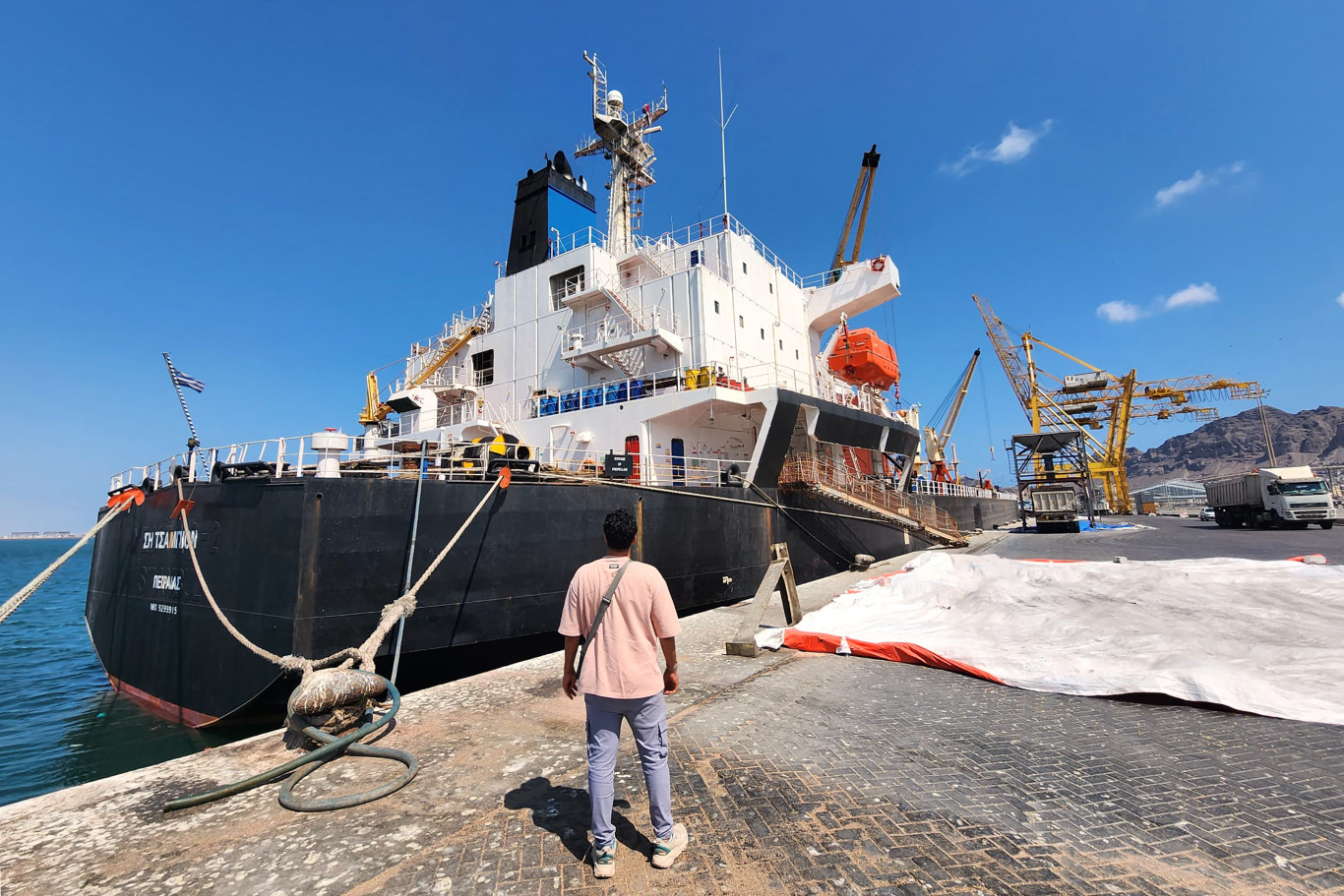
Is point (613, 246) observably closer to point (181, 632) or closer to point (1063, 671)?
point (181, 632)

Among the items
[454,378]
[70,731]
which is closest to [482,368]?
[454,378]

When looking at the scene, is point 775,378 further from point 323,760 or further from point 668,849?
point 668,849

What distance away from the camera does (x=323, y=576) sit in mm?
6723

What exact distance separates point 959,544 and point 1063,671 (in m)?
17.9

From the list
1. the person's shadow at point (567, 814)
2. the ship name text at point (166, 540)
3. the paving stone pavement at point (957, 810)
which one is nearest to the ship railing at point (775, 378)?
the paving stone pavement at point (957, 810)

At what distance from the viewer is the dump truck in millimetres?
29719

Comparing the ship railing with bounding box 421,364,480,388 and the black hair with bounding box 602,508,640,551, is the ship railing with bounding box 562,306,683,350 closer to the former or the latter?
the ship railing with bounding box 421,364,480,388

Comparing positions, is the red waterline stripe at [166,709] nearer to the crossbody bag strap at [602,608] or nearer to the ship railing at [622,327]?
the crossbody bag strap at [602,608]

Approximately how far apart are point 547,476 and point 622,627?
20.6 ft

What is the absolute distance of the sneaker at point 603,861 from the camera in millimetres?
2545

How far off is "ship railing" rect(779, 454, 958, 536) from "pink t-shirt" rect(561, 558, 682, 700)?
11668 mm

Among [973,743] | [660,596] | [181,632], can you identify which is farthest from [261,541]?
[973,743]

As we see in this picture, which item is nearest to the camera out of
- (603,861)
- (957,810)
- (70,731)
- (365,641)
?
(603,861)

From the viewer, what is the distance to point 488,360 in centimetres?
1891
